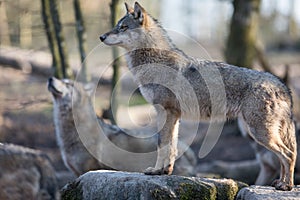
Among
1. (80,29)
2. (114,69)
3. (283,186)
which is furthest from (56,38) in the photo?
(283,186)

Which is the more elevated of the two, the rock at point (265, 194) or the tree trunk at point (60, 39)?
the tree trunk at point (60, 39)

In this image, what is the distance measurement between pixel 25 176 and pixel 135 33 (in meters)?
2.33

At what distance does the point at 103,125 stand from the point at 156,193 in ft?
13.2

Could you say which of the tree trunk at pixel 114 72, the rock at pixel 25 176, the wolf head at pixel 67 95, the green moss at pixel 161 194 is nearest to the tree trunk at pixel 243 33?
the tree trunk at pixel 114 72

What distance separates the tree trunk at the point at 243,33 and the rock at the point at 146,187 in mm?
9442

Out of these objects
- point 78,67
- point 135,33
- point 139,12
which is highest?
point 139,12

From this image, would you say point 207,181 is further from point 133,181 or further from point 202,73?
point 202,73

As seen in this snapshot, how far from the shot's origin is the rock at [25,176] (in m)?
6.46

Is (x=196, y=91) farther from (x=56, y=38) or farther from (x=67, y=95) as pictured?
(x=56, y=38)

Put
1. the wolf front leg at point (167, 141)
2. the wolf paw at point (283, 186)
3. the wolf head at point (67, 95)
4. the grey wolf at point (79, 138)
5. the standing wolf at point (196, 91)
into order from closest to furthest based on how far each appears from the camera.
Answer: the wolf paw at point (283, 186), the standing wolf at point (196, 91), the wolf front leg at point (167, 141), the grey wolf at point (79, 138), the wolf head at point (67, 95)

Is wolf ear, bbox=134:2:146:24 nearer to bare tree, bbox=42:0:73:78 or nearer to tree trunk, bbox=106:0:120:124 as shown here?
tree trunk, bbox=106:0:120:124

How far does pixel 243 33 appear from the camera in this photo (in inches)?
625

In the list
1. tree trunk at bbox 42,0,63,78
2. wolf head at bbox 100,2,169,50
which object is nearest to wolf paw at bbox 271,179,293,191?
wolf head at bbox 100,2,169,50

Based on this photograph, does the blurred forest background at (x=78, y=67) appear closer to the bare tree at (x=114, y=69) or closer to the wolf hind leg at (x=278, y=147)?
the bare tree at (x=114, y=69)
